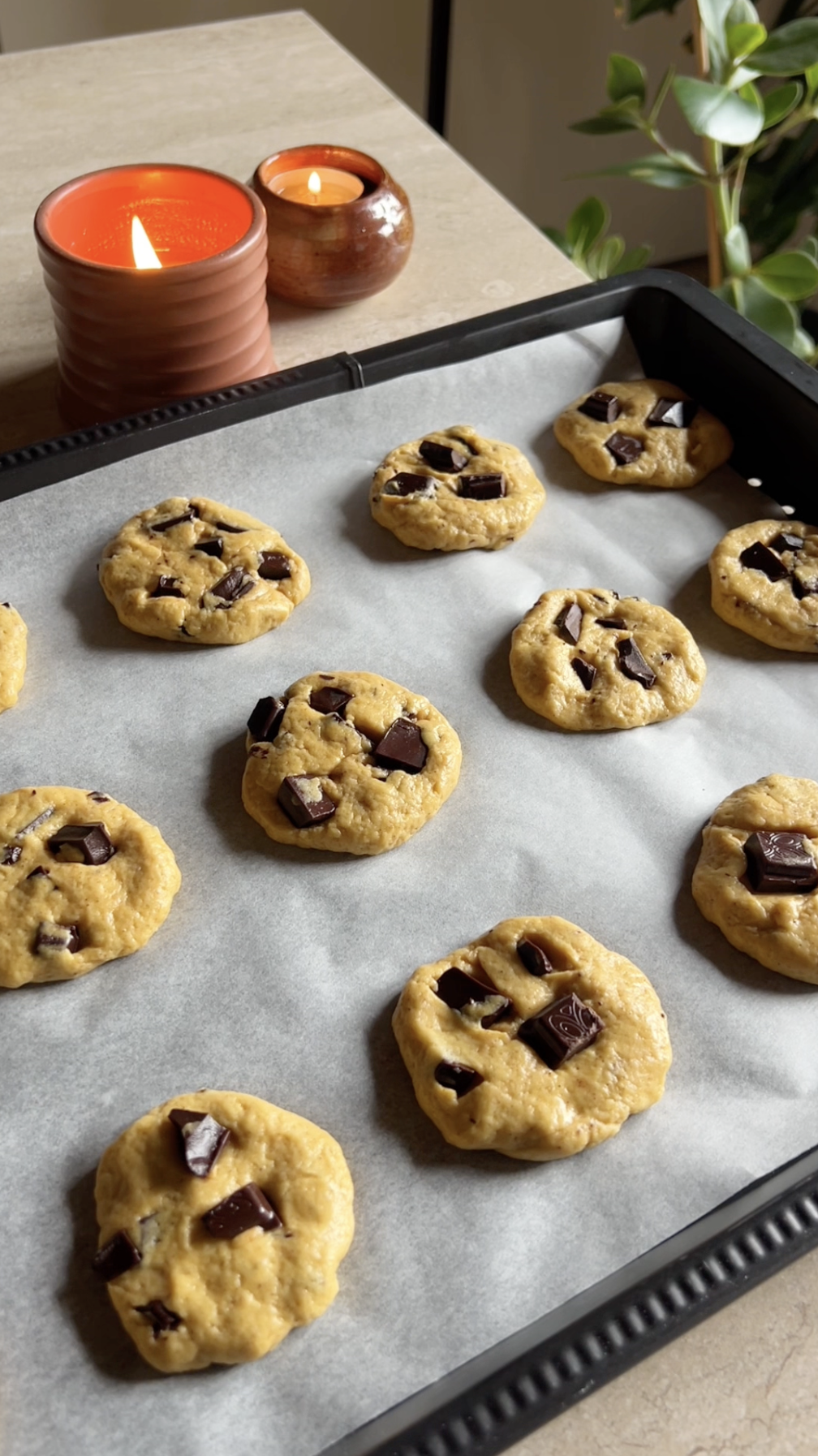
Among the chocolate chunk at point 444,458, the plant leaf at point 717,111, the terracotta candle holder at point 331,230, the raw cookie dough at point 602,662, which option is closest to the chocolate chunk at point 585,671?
the raw cookie dough at point 602,662

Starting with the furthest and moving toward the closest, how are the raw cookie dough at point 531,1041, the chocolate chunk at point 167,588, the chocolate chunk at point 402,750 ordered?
the chocolate chunk at point 167,588 < the chocolate chunk at point 402,750 < the raw cookie dough at point 531,1041

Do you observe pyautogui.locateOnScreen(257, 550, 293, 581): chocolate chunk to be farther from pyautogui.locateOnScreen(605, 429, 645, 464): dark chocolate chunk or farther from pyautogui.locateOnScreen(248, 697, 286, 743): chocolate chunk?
pyautogui.locateOnScreen(605, 429, 645, 464): dark chocolate chunk

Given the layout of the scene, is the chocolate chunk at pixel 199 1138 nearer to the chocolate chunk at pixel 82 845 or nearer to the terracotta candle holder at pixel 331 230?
the chocolate chunk at pixel 82 845

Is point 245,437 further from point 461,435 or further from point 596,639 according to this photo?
point 596,639

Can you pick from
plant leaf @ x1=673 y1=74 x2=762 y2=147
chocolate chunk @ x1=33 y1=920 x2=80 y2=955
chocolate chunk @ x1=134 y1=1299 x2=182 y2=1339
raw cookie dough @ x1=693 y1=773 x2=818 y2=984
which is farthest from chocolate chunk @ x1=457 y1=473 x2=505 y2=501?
chocolate chunk @ x1=134 y1=1299 x2=182 y2=1339

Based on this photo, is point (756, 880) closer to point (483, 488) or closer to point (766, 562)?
point (766, 562)

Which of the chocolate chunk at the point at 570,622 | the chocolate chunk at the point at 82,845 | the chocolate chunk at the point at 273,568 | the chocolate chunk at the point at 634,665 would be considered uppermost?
the chocolate chunk at the point at 273,568

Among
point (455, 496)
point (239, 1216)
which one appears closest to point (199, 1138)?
point (239, 1216)
